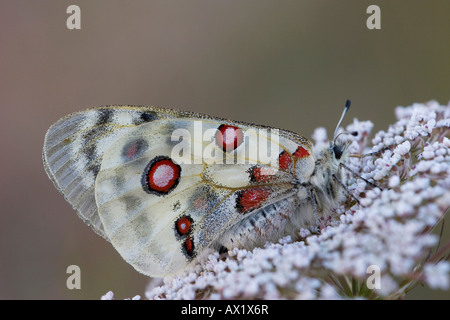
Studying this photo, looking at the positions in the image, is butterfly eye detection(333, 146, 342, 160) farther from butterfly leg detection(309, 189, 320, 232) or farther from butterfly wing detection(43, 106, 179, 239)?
butterfly wing detection(43, 106, 179, 239)

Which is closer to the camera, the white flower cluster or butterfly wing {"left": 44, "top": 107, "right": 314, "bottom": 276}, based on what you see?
the white flower cluster

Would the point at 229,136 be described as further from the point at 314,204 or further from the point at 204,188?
the point at 314,204

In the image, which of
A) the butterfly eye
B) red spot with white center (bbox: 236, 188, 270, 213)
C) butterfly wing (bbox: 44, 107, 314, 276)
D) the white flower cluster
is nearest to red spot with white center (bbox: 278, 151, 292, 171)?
butterfly wing (bbox: 44, 107, 314, 276)

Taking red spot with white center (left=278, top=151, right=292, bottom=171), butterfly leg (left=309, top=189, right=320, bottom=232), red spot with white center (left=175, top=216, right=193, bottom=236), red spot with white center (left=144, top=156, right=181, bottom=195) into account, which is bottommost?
red spot with white center (left=175, top=216, right=193, bottom=236)

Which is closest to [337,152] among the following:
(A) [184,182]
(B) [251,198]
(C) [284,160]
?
(C) [284,160]

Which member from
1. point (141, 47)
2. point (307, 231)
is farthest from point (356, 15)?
point (307, 231)

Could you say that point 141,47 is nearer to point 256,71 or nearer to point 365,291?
point 256,71

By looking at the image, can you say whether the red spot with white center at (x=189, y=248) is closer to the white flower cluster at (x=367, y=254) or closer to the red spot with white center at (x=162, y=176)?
the white flower cluster at (x=367, y=254)
